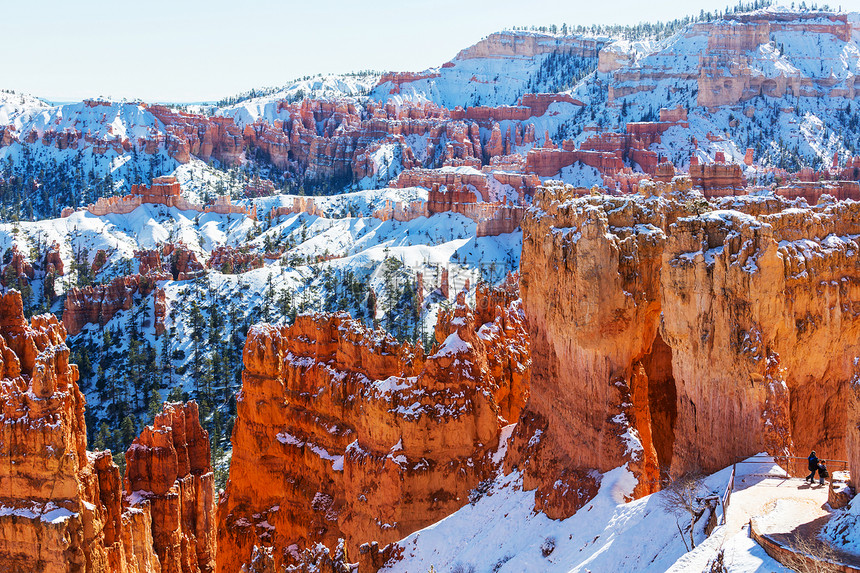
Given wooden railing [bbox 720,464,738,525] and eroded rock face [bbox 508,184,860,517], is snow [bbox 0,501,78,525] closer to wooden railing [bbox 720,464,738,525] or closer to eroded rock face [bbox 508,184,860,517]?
eroded rock face [bbox 508,184,860,517]

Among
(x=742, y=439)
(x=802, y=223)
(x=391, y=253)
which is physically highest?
(x=802, y=223)

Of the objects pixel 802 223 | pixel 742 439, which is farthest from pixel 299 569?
Answer: pixel 802 223

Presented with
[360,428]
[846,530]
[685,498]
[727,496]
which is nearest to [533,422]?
[360,428]

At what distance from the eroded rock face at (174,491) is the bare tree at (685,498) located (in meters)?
20.3

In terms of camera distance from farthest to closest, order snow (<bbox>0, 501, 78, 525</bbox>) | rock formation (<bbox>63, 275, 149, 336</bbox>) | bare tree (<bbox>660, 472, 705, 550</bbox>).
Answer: rock formation (<bbox>63, 275, 149, 336</bbox>)
snow (<bbox>0, 501, 78, 525</bbox>)
bare tree (<bbox>660, 472, 705, 550</bbox>)

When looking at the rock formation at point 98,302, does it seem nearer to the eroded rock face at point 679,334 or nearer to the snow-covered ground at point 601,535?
the snow-covered ground at point 601,535

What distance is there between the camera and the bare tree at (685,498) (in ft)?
54.7

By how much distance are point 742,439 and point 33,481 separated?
62.0ft

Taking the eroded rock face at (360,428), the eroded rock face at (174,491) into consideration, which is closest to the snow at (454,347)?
the eroded rock face at (360,428)

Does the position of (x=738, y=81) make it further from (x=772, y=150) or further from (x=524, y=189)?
(x=524, y=189)

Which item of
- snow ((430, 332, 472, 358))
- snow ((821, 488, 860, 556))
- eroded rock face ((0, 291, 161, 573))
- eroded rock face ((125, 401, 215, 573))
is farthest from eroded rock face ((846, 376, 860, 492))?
eroded rock face ((125, 401, 215, 573))

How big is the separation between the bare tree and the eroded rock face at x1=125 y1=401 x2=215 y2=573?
2031 cm

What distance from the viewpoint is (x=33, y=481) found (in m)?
26.7

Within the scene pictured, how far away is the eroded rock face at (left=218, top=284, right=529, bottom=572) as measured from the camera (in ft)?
91.6
